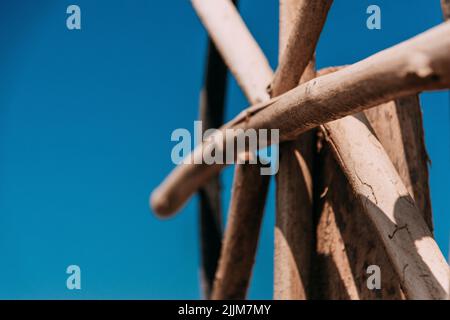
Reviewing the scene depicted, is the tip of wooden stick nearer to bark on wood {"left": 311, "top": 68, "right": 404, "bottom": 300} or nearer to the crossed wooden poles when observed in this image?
the crossed wooden poles

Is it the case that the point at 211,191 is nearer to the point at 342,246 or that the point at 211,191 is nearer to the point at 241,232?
the point at 241,232

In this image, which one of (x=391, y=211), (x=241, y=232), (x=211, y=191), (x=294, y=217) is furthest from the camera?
(x=211, y=191)

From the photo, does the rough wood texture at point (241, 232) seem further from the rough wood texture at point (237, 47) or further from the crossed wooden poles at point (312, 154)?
the rough wood texture at point (237, 47)

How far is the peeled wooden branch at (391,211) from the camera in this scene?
182cm

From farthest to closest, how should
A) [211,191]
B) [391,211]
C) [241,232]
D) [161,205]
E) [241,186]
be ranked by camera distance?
[211,191] < [241,232] < [241,186] < [391,211] < [161,205]

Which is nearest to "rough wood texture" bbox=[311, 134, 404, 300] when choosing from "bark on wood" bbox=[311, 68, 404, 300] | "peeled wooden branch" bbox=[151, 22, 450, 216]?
"bark on wood" bbox=[311, 68, 404, 300]

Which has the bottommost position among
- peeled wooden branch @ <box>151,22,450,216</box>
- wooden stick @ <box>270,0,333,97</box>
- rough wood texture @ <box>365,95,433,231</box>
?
peeled wooden branch @ <box>151,22,450,216</box>

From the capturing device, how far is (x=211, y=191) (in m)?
4.22

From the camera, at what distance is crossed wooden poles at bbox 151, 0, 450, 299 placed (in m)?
1.54

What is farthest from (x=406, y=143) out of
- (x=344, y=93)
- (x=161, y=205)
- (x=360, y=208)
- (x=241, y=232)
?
(x=161, y=205)

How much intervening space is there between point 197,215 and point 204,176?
2.47 m

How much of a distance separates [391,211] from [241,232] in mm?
1069

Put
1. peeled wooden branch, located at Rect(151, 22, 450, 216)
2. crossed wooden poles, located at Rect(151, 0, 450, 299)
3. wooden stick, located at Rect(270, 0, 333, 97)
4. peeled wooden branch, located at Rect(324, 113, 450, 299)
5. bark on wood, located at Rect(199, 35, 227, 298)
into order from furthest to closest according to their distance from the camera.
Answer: bark on wood, located at Rect(199, 35, 227, 298)
wooden stick, located at Rect(270, 0, 333, 97)
peeled wooden branch, located at Rect(324, 113, 450, 299)
crossed wooden poles, located at Rect(151, 0, 450, 299)
peeled wooden branch, located at Rect(151, 22, 450, 216)

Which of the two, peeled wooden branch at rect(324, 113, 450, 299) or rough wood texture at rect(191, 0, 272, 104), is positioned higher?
rough wood texture at rect(191, 0, 272, 104)
